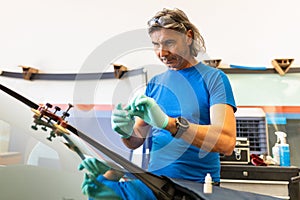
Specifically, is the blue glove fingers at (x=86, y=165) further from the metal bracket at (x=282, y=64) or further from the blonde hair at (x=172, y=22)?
the metal bracket at (x=282, y=64)

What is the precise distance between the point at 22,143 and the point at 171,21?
719 millimetres

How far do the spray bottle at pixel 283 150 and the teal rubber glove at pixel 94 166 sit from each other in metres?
1.85

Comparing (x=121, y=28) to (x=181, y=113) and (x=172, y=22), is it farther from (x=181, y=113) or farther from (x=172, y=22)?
(x=181, y=113)

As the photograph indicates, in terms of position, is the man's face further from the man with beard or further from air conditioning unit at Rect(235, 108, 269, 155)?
air conditioning unit at Rect(235, 108, 269, 155)

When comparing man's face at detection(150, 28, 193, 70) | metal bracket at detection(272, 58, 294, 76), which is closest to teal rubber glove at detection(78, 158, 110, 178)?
man's face at detection(150, 28, 193, 70)

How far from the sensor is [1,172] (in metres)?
0.67

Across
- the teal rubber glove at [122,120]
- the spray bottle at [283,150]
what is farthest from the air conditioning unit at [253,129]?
the teal rubber glove at [122,120]

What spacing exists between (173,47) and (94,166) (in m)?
0.63

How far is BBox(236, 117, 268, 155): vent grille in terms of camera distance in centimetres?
224

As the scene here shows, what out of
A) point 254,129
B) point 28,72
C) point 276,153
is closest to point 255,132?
point 254,129

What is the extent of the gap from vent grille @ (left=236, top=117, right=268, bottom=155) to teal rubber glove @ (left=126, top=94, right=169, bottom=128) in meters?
1.54

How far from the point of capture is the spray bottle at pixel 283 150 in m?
2.06

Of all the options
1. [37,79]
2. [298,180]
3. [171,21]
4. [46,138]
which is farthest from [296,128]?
[37,79]

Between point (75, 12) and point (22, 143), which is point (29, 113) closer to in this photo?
point (22, 143)
